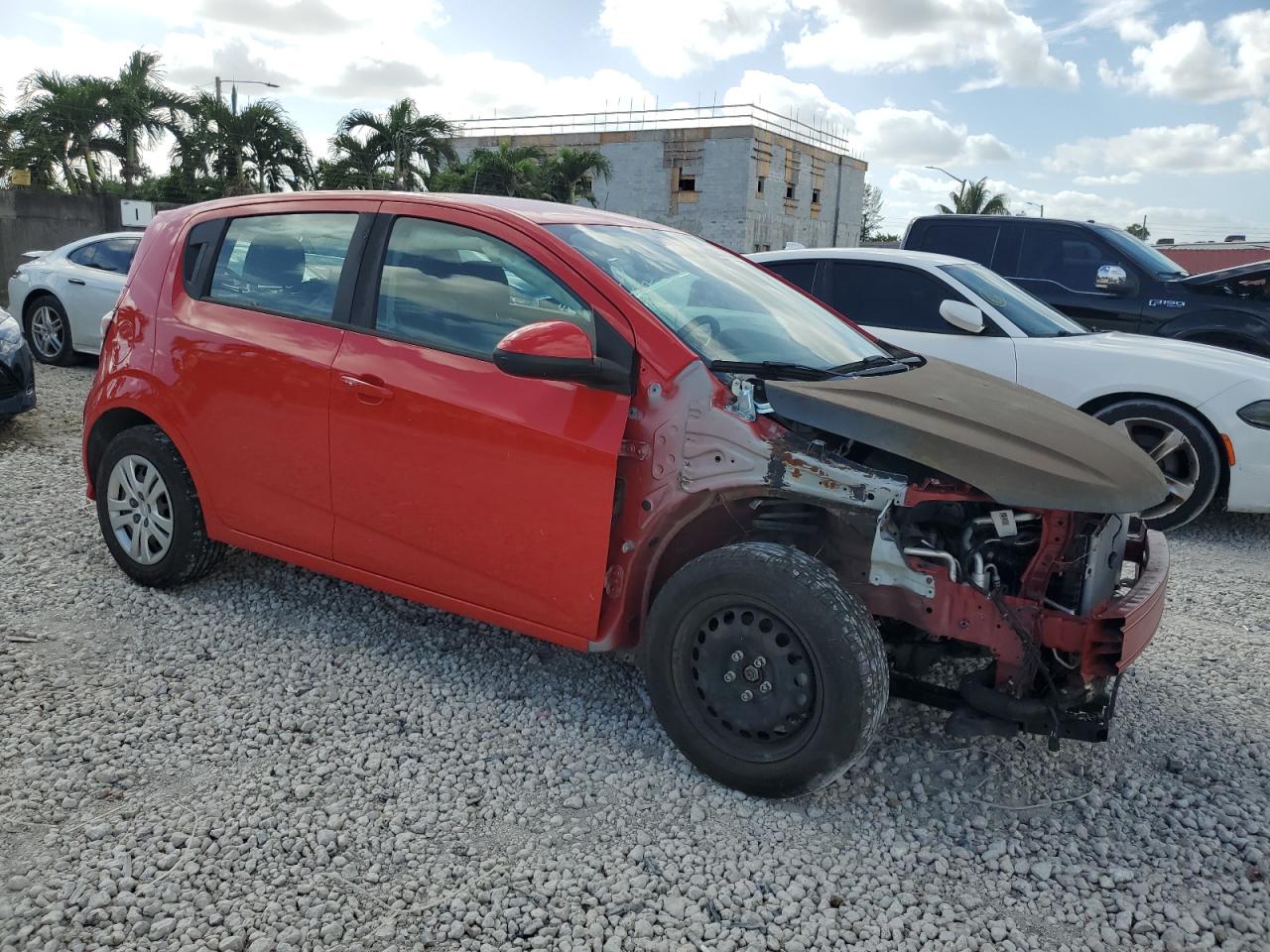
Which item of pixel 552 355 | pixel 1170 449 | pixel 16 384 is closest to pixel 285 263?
pixel 552 355

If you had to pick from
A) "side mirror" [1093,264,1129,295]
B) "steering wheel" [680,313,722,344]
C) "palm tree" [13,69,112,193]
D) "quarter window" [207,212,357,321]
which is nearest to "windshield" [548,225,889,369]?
"steering wheel" [680,313,722,344]

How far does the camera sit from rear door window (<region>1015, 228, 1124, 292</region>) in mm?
8383

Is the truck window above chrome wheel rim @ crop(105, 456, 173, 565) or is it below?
above

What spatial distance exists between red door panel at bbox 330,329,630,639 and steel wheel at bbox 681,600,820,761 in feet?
1.31

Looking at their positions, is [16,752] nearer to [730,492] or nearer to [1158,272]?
[730,492]

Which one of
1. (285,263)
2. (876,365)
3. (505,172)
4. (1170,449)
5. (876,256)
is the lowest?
(1170,449)

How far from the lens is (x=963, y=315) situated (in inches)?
237

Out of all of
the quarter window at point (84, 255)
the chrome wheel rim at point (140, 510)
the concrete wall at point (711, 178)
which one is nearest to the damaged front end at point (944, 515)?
the chrome wheel rim at point (140, 510)

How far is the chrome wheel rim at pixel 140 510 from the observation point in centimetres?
430

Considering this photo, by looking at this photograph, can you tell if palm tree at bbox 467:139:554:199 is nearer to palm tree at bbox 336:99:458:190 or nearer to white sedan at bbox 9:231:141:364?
palm tree at bbox 336:99:458:190

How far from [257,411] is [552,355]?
1500 mm

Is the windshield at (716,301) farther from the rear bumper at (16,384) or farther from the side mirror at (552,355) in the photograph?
the rear bumper at (16,384)

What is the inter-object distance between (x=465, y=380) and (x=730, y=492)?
0.98 meters

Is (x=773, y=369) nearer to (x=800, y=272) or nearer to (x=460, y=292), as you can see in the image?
(x=460, y=292)
